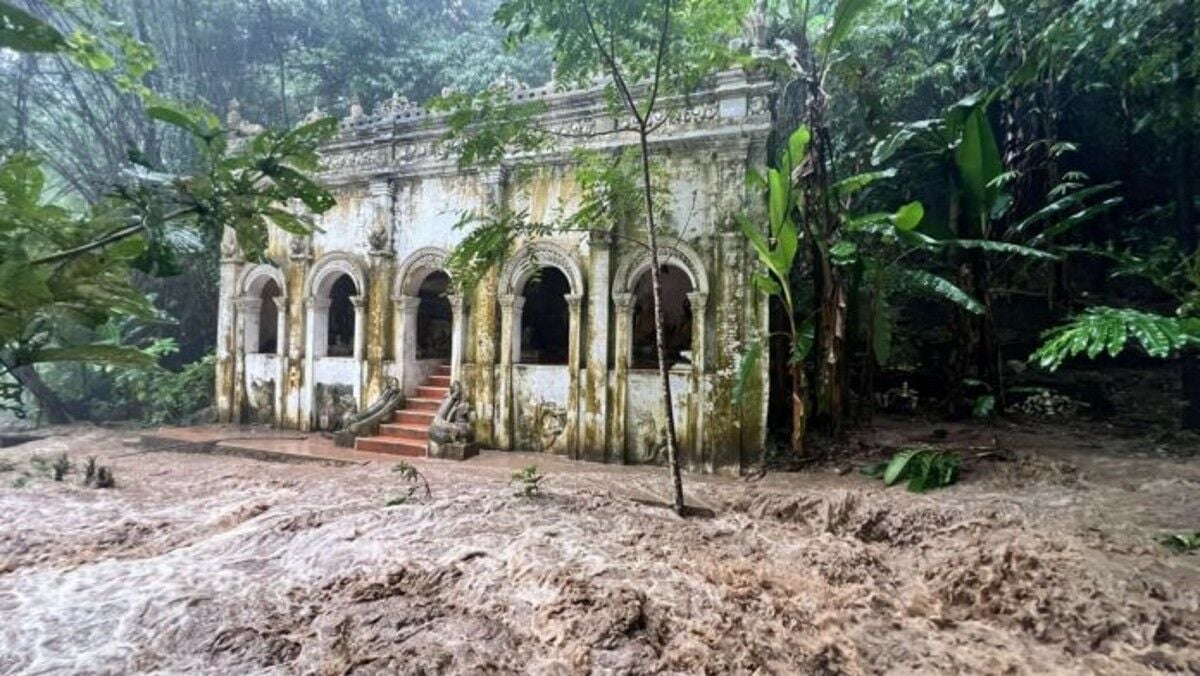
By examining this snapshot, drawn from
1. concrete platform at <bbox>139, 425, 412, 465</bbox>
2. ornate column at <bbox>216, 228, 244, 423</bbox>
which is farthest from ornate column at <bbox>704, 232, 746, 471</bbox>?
ornate column at <bbox>216, 228, 244, 423</bbox>

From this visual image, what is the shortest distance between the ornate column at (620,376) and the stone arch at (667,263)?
200 mm

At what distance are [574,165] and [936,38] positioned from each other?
6466 mm

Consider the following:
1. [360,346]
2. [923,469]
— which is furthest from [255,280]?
[923,469]

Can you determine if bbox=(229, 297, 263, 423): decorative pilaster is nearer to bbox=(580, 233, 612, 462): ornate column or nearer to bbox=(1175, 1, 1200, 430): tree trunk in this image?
bbox=(580, 233, 612, 462): ornate column

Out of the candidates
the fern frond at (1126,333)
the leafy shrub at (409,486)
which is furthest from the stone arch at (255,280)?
the fern frond at (1126,333)

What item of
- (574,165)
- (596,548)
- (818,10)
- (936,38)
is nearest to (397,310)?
(574,165)

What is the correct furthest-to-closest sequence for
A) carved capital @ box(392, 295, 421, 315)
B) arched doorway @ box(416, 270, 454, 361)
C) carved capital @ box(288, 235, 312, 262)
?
arched doorway @ box(416, 270, 454, 361) → carved capital @ box(288, 235, 312, 262) → carved capital @ box(392, 295, 421, 315)

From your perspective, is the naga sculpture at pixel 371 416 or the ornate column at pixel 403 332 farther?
the ornate column at pixel 403 332

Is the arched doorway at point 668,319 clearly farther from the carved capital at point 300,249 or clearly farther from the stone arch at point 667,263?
the carved capital at point 300,249

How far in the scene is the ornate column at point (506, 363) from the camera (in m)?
8.52

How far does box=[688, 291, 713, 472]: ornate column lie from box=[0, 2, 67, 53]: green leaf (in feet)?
21.8

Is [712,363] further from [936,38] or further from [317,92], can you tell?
[317,92]

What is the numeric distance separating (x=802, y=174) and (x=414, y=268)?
6.38 m

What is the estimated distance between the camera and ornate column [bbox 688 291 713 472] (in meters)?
7.29
